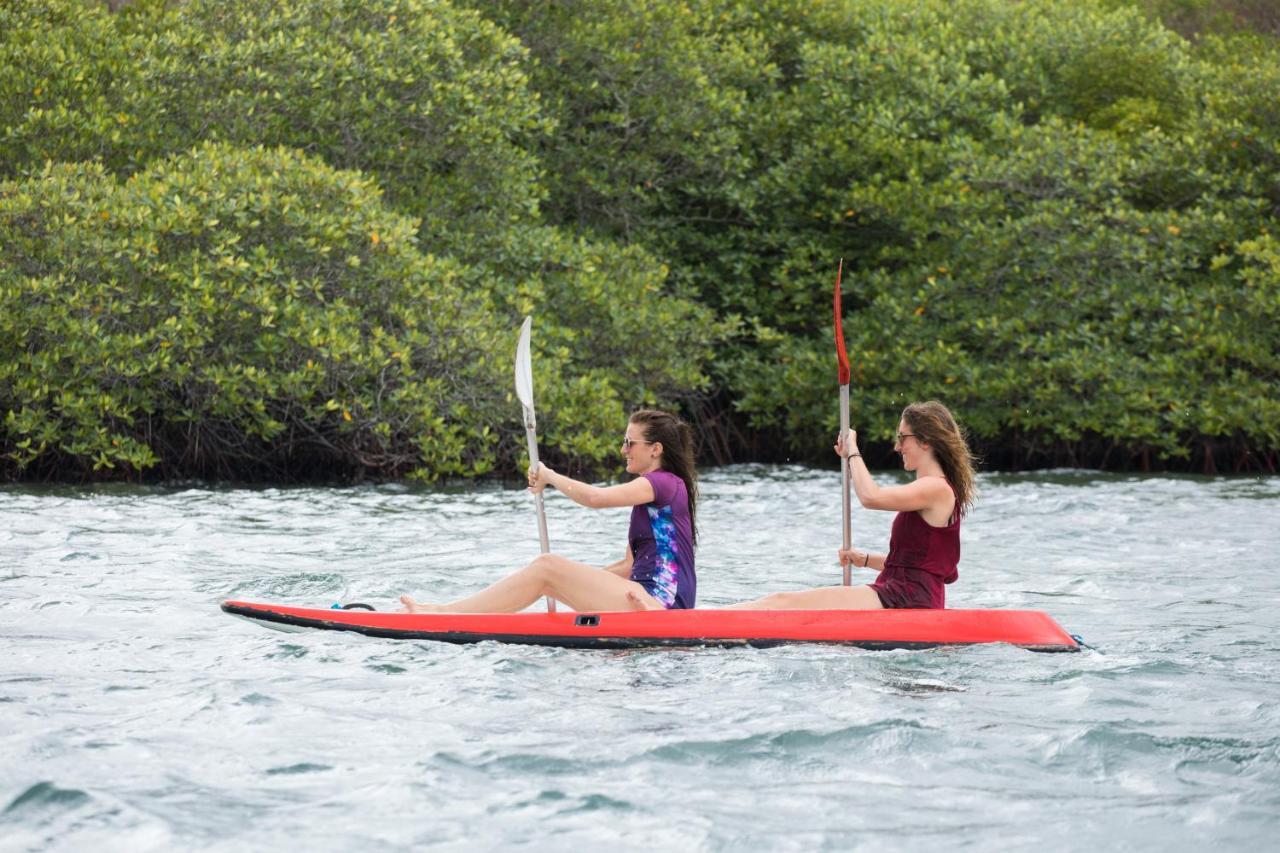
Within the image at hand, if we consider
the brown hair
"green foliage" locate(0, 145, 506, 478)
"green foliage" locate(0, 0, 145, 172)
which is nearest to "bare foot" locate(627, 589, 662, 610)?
the brown hair

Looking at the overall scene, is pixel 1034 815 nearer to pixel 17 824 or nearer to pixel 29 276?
pixel 17 824

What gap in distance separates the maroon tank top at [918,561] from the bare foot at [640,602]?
994 mm

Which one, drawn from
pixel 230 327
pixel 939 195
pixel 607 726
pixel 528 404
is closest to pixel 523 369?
pixel 528 404

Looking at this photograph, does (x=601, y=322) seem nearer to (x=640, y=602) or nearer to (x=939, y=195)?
(x=939, y=195)

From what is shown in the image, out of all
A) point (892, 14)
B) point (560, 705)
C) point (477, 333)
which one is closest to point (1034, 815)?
point (560, 705)

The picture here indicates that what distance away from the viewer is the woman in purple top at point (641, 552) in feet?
23.1

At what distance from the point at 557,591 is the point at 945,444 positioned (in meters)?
1.86

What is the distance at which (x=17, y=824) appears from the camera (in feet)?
15.0

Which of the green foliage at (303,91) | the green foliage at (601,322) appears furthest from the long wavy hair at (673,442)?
the green foliage at (303,91)

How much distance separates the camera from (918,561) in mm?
7047

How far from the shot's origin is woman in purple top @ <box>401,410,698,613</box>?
23.1ft

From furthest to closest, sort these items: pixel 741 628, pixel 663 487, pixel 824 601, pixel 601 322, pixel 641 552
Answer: pixel 601 322, pixel 641 552, pixel 663 487, pixel 824 601, pixel 741 628

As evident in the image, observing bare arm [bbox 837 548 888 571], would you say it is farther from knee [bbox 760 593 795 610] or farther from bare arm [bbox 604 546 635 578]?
bare arm [bbox 604 546 635 578]

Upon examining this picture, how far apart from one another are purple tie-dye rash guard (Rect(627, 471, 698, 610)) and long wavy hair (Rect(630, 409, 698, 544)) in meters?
0.07
